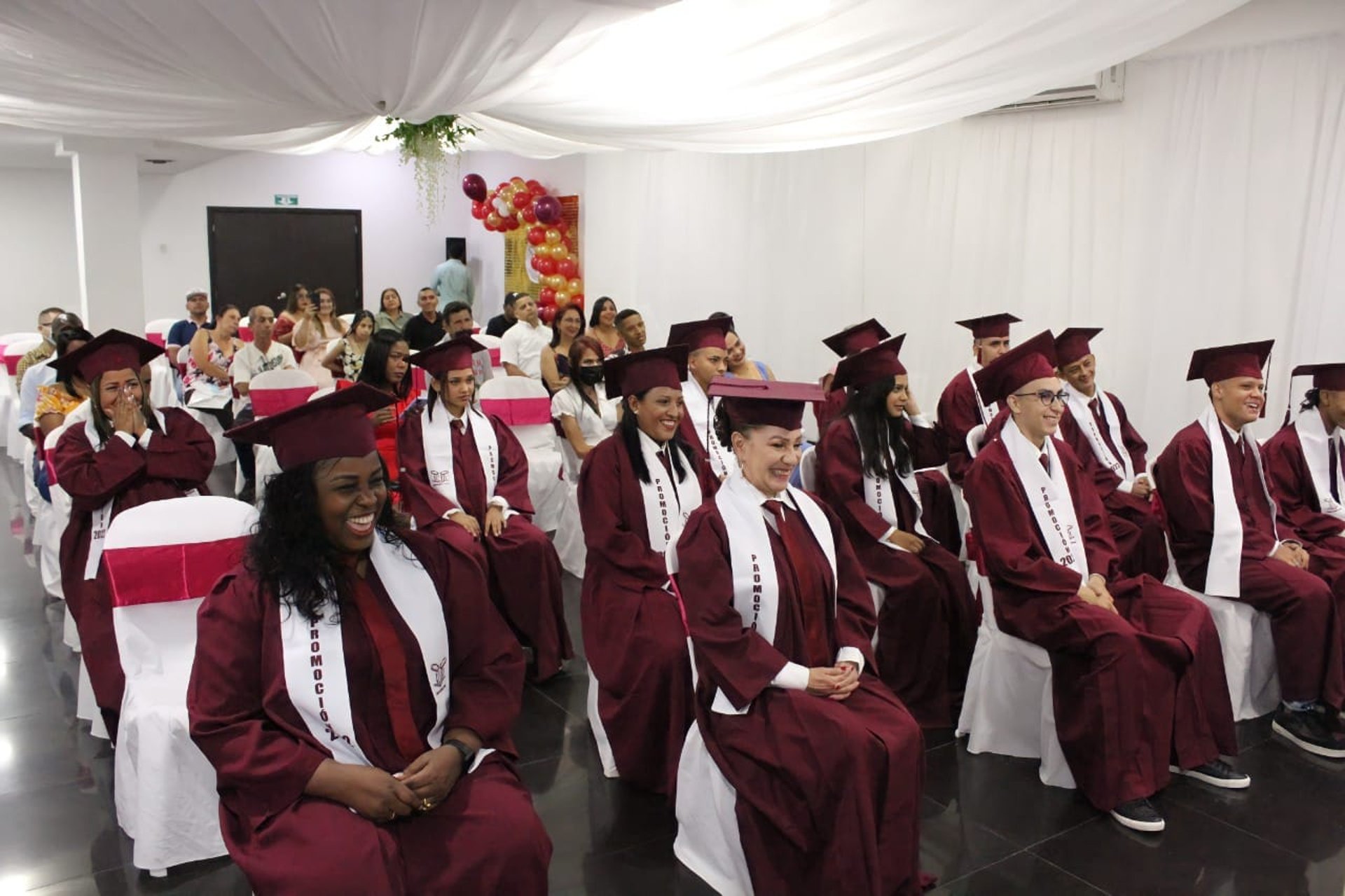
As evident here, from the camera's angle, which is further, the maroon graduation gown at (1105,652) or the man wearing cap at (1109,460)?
the man wearing cap at (1109,460)

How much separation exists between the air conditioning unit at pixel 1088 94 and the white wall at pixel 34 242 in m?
13.2

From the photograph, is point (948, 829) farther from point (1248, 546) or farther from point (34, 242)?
point (34, 242)

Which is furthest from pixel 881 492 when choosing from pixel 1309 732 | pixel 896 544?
pixel 1309 732

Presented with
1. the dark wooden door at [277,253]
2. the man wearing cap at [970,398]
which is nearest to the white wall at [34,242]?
the dark wooden door at [277,253]

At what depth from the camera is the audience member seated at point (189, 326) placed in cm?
929

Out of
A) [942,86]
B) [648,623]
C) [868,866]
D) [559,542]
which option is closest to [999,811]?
[868,866]

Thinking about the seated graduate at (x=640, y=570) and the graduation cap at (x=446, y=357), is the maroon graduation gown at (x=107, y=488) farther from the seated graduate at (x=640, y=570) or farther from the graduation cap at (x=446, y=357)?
the seated graduate at (x=640, y=570)

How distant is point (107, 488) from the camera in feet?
12.8

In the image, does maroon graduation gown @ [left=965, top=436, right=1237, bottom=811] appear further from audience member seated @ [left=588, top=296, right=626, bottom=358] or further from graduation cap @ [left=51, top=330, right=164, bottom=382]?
audience member seated @ [left=588, top=296, right=626, bottom=358]

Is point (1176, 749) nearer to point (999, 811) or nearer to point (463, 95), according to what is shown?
point (999, 811)

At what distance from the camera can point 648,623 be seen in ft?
12.5

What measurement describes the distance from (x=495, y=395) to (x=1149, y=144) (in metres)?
4.17

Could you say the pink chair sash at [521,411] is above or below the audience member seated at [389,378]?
below

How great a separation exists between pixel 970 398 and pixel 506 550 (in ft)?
8.08
